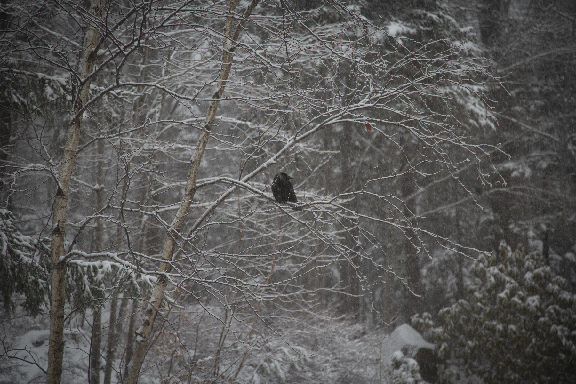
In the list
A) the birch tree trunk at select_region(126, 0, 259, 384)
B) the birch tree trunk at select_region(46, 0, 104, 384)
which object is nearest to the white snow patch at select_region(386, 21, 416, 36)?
the birch tree trunk at select_region(126, 0, 259, 384)

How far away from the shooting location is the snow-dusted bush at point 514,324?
783 centimetres

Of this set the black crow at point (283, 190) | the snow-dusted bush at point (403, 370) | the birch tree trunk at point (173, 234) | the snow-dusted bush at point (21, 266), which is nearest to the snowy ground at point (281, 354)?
the snow-dusted bush at point (403, 370)

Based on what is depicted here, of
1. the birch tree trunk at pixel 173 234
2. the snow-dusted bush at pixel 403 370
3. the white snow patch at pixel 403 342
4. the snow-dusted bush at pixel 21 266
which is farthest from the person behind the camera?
the white snow patch at pixel 403 342

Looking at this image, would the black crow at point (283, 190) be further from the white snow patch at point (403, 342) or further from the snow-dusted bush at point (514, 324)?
the white snow patch at point (403, 342)

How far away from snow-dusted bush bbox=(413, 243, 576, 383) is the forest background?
42mm

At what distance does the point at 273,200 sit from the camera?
273 centimetres

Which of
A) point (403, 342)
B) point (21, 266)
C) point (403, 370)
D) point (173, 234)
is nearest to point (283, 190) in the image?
point (173, 234)

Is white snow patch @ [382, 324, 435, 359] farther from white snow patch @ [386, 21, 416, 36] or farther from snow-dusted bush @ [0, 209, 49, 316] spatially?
snow-dusted bush @ [0, 209, 49, 316]

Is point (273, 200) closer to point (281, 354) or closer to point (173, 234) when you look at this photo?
point (173, 234)

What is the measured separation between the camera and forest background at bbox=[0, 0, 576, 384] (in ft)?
9.66

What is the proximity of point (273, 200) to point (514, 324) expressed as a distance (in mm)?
7719

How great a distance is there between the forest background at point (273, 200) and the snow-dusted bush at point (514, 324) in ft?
0.14

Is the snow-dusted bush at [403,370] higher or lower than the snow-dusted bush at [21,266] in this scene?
lower

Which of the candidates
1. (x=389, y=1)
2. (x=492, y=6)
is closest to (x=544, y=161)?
(x=492, y=6)
